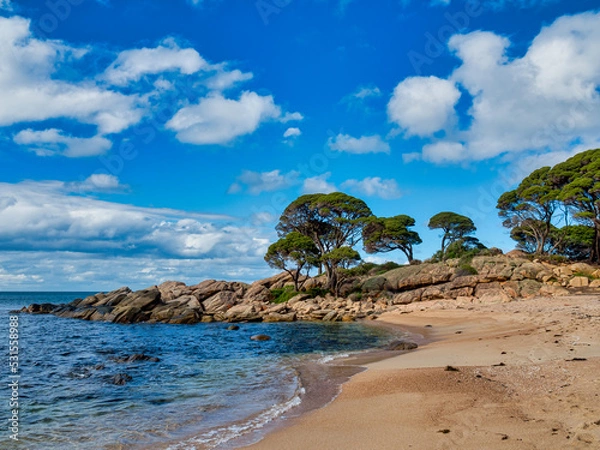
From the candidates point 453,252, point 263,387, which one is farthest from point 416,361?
point 453,252

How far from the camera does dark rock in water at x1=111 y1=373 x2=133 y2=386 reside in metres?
13.9

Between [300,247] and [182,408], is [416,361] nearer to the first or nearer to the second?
[182,408]

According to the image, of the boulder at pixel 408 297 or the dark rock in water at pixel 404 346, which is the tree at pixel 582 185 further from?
the dark rock in water at pixel 404 346

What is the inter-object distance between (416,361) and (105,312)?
147 ft

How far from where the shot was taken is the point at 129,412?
10336 mm

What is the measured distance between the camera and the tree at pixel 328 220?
5203 cm

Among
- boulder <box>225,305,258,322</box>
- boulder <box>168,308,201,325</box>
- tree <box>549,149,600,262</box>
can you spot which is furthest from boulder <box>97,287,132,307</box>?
tree <box>549,149,600,262</box>

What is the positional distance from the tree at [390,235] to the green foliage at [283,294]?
12.1 metres

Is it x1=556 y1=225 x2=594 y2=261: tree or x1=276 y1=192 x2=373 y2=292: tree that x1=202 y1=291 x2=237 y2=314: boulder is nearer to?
x1=276 y1=192 x2=373 y2=292: tree

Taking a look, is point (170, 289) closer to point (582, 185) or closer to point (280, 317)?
point (280, 317)

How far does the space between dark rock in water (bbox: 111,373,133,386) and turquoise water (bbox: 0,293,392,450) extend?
0.21m

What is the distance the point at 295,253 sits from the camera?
50219mm

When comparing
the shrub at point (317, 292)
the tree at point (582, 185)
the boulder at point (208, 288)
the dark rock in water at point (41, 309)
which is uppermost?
the tree at point (582, 185)

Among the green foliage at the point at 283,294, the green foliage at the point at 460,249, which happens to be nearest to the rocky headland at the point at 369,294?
the green foliage at the point at 283,294
